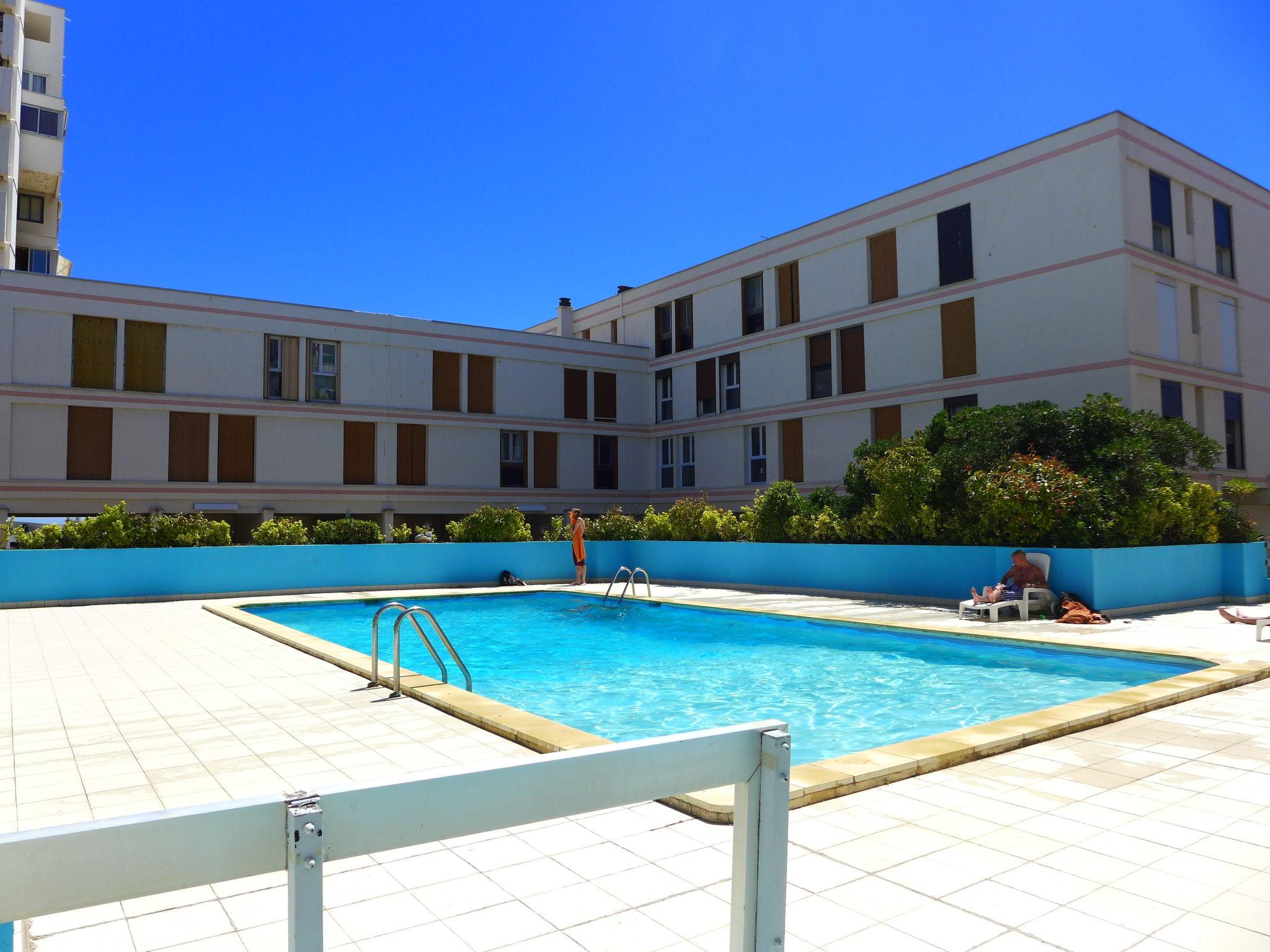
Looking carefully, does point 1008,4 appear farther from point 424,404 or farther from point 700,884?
point 424,404

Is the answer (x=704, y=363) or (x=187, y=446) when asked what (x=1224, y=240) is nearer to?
(x=704, y=363)

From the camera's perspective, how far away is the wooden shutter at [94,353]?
2534 centimetres

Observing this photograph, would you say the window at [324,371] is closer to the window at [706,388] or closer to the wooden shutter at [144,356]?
the wooden shutter at [144,356]

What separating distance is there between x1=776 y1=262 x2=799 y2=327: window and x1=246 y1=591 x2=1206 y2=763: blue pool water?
1534 cm

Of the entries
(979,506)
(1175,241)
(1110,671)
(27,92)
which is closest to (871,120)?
(1175,241)

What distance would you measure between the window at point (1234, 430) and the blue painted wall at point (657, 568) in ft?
24.1

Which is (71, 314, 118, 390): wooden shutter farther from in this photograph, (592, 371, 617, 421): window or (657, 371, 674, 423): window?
(657, 371, 674, 423): window

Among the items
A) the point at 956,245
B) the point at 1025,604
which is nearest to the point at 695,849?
the point at 1025,604

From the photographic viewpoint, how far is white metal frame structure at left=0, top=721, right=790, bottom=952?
155cm

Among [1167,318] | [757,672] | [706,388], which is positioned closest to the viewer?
[757,672]

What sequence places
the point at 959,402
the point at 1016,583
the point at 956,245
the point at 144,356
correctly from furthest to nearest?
the point at 144,356, the point at 956,245, the point at 959,402, the point at 1016,583

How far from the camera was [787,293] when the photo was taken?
29031 millimetres

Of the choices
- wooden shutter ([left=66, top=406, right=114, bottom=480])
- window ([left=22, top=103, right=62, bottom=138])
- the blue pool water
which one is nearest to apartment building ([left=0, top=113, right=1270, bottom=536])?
wooden shutter ([left=66, top=406, right=114, bottom=480])

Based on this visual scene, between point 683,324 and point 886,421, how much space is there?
1059 cm
